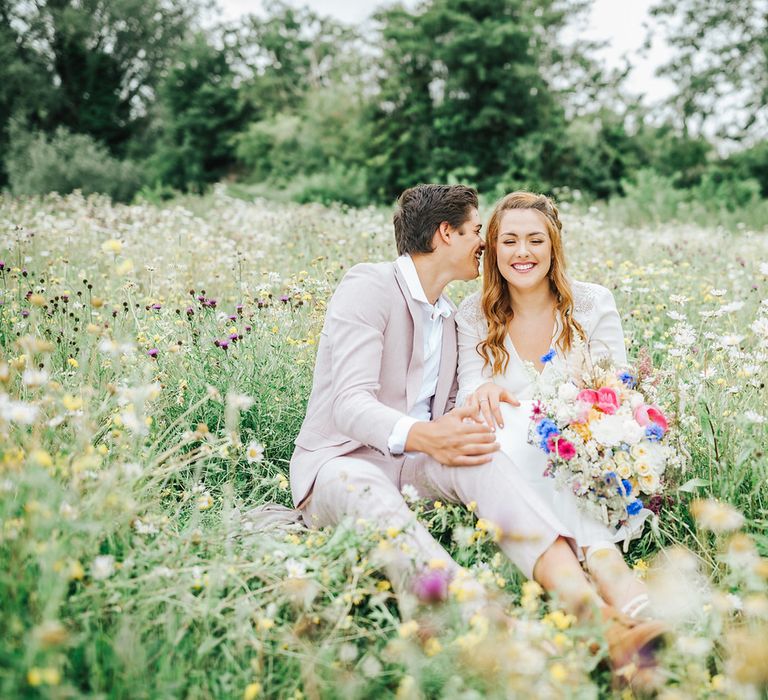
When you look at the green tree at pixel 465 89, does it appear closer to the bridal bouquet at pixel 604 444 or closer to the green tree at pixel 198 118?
the green tree at pixel 198 118

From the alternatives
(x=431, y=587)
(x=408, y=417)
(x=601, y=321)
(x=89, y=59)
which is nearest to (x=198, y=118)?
(x=89, y=59)

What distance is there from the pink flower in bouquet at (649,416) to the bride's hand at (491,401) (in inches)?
18.9

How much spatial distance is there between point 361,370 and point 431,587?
3.29 feet

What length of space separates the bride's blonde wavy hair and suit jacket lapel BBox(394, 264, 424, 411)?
1.27 ft

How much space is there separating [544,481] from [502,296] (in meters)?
0.98

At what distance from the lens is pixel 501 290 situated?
327 cm

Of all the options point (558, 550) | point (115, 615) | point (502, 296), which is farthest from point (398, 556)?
point (502, 296)

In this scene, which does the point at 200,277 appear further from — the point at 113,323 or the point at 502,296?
the point at 502,296

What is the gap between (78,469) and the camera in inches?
68.3

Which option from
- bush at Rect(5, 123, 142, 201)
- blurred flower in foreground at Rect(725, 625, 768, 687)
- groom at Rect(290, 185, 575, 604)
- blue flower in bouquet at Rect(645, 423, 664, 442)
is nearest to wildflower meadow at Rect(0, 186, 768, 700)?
blurred flower in foreground at Rect(725, 625, 768, 687)

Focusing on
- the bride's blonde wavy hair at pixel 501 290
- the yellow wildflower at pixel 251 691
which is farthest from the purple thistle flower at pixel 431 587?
the bride's blonde wavy hair at pixel 501 290

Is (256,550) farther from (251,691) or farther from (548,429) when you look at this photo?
(548,429)

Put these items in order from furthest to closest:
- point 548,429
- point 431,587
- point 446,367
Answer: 1. point 446,367
2. point 548,429
3. point 431,587

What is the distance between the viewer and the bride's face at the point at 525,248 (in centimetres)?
306
